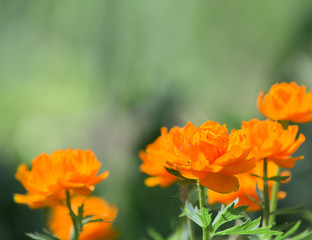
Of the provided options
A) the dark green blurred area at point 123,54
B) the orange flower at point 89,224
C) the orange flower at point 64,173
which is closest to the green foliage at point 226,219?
the orange flower at point 64,173

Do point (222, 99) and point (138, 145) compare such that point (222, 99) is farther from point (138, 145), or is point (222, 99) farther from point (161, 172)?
point (161, 172)

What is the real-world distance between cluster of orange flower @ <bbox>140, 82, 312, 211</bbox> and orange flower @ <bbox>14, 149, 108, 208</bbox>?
58 mm

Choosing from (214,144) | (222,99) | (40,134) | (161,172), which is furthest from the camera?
(222,99)

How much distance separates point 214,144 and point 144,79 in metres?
3.00

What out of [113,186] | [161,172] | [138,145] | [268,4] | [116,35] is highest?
[268,4]

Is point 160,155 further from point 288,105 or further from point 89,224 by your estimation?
point 89,224

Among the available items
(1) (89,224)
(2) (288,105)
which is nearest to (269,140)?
(2) (288,105)

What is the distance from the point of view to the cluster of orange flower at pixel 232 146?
1.22ft

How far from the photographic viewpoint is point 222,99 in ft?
10.8

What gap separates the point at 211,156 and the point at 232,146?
2cm

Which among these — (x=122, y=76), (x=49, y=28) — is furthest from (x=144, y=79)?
(x=49, y=28)

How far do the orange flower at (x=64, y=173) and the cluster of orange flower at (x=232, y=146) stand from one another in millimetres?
58

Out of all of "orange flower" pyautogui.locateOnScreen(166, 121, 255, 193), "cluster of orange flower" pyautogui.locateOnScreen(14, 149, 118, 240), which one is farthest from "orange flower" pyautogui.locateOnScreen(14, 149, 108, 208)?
"orange flower" pyautogui.locateOnScreen(166, 121, 255, 193)

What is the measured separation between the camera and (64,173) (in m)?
0.46
